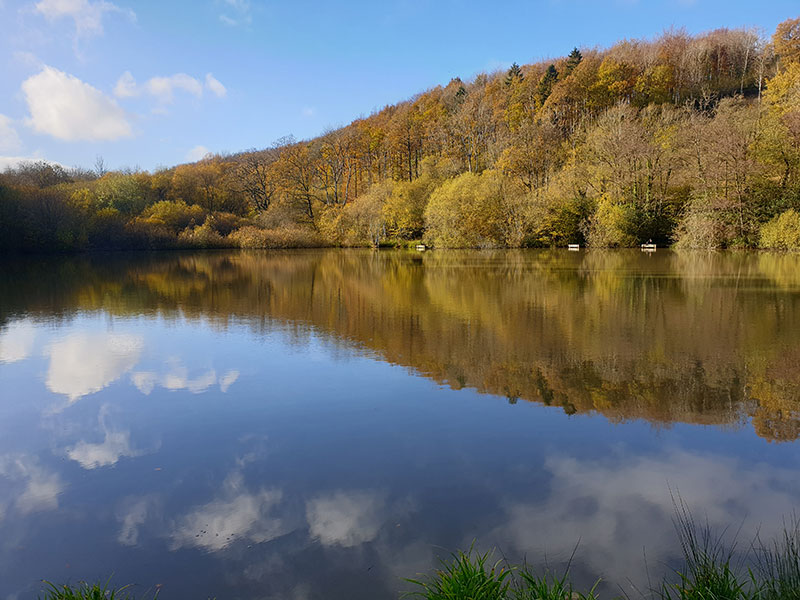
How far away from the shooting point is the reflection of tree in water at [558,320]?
22.0 ft

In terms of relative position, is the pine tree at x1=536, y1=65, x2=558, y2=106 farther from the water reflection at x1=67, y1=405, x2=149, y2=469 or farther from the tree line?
the water reflection at x1=67, y1=405, x2=149, y2=469

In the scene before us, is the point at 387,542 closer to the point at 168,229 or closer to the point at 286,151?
the point at 168,229

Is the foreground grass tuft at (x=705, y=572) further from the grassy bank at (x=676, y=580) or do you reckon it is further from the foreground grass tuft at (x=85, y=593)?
the foreground grass tuft at (x=85, y=593)

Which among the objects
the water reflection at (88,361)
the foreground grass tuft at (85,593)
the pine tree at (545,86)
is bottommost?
the water reflection at (88,361)

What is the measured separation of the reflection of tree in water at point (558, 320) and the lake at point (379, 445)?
0.23 ft

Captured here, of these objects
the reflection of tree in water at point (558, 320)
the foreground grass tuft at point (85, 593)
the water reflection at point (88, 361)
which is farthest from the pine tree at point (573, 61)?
the foreground grass tuft at point (85, 593)

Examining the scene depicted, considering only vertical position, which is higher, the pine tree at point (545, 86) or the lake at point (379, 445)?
the pine tree at point (545, 86)

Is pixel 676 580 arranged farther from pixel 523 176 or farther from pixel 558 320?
pixel 523 176

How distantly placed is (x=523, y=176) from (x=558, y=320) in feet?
127

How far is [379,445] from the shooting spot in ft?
17.3

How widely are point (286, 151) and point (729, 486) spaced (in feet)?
211

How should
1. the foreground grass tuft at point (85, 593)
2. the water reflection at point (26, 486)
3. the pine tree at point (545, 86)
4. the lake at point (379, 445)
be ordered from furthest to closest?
the pine tree at point (545, 86)
the water reflection at point (26, 486)
the lake at point (379, 445)
the foreground grass tuft at point (85, 593)

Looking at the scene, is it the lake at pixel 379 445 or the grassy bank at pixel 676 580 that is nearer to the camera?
the grassy bank at pixel 676 580

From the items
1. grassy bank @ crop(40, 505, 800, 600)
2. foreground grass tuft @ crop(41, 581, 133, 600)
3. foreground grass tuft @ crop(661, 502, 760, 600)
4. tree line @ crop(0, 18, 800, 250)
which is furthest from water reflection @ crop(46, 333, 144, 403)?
tree line @ crop(0, 18, 800, 250)
